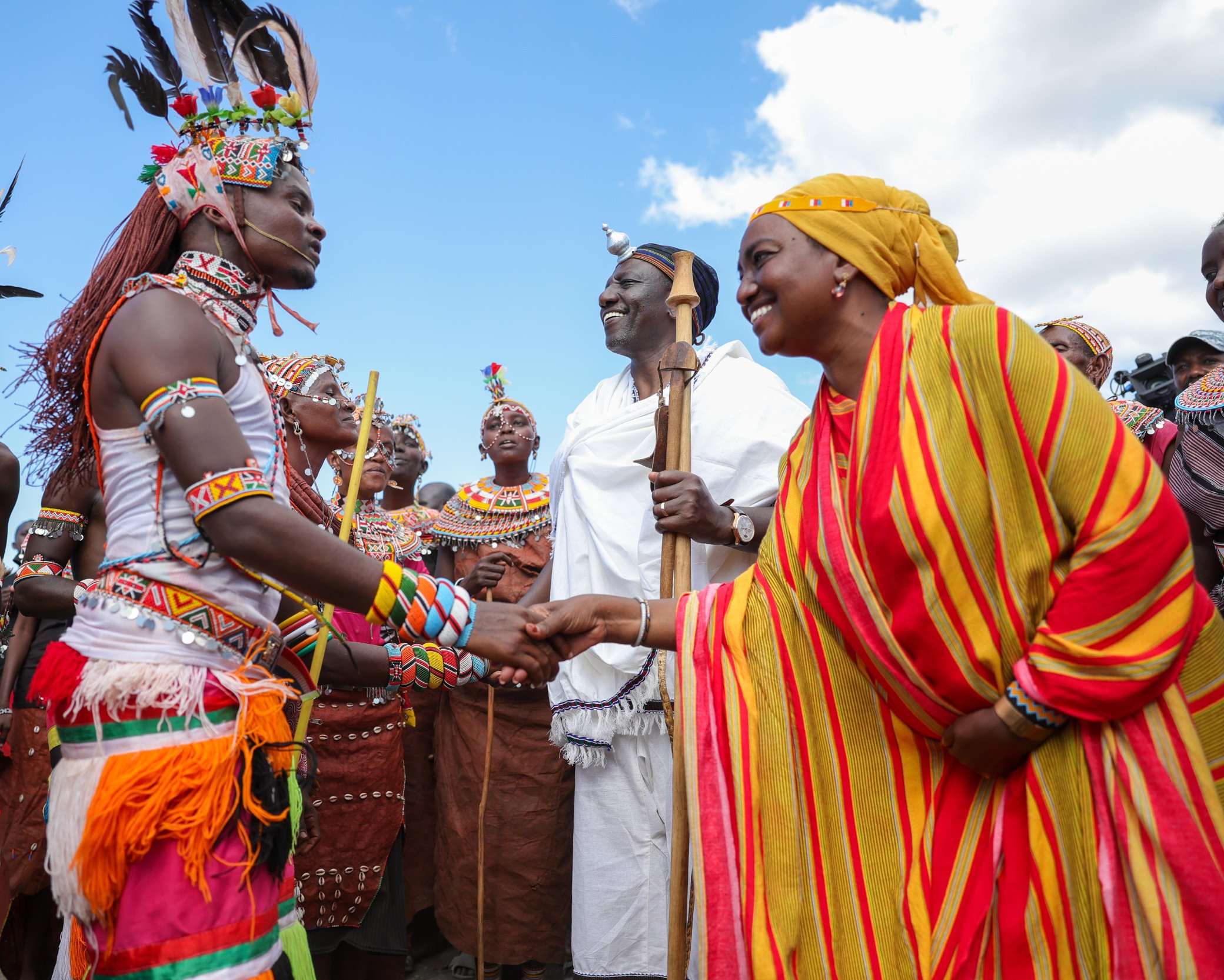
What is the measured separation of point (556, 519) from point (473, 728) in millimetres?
1888

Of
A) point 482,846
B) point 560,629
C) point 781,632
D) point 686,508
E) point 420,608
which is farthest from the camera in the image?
point 482,846

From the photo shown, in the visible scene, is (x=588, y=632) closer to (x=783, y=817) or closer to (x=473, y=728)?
(x=783, y=817)

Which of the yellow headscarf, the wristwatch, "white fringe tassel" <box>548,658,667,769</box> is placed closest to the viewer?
the yellow headscarf

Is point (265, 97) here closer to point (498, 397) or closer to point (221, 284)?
point (221, 284)

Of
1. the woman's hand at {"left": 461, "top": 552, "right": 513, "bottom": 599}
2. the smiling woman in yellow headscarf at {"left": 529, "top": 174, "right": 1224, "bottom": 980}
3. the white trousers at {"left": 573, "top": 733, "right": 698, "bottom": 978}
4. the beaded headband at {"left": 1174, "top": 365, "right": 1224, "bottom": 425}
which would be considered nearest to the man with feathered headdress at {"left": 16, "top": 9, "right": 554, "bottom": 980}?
the smiling woman in yellow headscarf at {"left": 529, "top": 174, "right": 1224, "bottom": 980}

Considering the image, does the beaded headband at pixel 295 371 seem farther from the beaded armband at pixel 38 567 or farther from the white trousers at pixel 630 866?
the white trousers at pixel 630 866

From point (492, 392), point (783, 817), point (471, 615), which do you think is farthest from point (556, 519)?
point (492, 392)

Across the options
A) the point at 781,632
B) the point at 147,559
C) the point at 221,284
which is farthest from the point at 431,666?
the point at 221,284

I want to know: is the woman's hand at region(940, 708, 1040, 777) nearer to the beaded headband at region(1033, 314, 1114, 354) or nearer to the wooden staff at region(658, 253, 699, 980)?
the wooden staff at region(658, 253, 699, 980)

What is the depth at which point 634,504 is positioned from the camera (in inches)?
151

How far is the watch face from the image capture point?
330cm

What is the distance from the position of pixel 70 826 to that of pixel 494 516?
4136 mm

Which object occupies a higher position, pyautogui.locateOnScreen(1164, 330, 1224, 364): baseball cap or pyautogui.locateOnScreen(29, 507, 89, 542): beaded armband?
pyautogui.locateOnScreen(1164, 330, 1224, 364): baseball cap

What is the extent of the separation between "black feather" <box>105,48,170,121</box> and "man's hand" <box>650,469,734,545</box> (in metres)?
1.96
